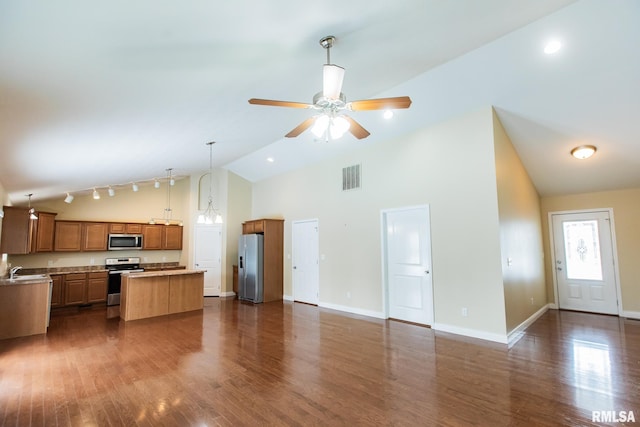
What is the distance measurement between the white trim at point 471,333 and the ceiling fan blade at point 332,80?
3.93 metres

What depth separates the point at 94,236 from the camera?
747 cm

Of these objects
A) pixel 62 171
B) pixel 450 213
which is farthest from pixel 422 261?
pixel 62 171

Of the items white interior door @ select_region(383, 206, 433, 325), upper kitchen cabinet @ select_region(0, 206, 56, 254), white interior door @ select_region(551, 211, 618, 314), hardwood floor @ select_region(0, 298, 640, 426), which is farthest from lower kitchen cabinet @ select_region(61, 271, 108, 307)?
white interior door @ select_region(551, 211, 618, 314)

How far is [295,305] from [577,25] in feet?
21.0

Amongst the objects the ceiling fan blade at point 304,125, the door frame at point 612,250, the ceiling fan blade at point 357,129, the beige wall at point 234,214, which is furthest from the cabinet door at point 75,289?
the door frame at point 612,250

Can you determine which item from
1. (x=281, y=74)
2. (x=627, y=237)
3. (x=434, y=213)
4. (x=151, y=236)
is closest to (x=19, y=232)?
(x=151, y=236)

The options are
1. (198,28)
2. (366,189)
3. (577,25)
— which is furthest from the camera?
(366,189)

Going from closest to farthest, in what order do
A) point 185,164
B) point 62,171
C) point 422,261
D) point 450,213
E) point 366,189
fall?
point 62,171
point 450,213
point 422,261
point 366,189
point 185,164

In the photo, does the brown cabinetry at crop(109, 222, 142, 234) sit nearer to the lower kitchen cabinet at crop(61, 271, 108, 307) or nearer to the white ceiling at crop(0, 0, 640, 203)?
the lower kitchen cabinet at crop(61, 271, 108, 307)

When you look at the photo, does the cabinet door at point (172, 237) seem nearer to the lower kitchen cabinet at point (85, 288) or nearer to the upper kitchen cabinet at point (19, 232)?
the lower kitchen cabinet at point (85, 288)

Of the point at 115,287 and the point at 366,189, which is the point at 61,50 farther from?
the point at 115,287

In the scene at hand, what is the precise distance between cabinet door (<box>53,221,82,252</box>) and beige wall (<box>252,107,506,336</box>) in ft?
17.6

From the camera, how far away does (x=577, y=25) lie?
303 cm

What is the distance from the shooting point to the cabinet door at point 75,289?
6848mm
